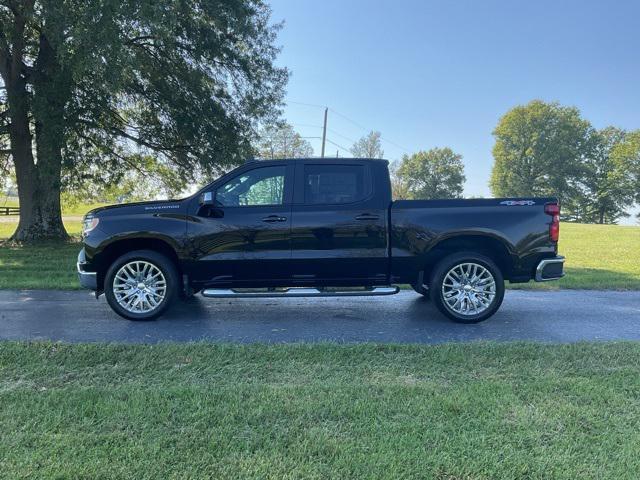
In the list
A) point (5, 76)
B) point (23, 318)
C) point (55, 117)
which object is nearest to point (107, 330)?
point (23, 318)

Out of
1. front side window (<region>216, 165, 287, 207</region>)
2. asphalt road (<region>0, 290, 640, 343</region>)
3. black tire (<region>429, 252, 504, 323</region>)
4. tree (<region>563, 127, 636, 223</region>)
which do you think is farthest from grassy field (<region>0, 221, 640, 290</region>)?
tree (<region>563, 127, 636, 223</region>)

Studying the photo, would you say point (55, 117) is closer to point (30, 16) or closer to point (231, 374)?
point (30, 16)

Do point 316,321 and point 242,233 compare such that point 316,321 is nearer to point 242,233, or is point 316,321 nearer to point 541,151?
point 242,233

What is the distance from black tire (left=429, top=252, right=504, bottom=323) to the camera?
5738mm

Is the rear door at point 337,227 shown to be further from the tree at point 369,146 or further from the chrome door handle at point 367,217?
the tree at point 369,146

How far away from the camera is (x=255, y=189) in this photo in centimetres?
582

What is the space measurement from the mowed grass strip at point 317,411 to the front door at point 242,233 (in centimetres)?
137

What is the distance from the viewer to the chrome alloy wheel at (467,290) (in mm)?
5797

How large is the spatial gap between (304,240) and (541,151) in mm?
73340

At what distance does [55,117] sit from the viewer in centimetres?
1158

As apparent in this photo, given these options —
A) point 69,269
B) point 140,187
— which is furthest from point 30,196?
point 69,269

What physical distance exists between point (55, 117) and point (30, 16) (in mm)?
2298

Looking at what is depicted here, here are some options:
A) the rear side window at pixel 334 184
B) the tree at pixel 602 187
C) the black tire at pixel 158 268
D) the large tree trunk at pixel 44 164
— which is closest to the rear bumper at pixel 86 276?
the black tire at pixel 158 268

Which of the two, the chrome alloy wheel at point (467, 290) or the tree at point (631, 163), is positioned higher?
the tree at point (631, 163)
